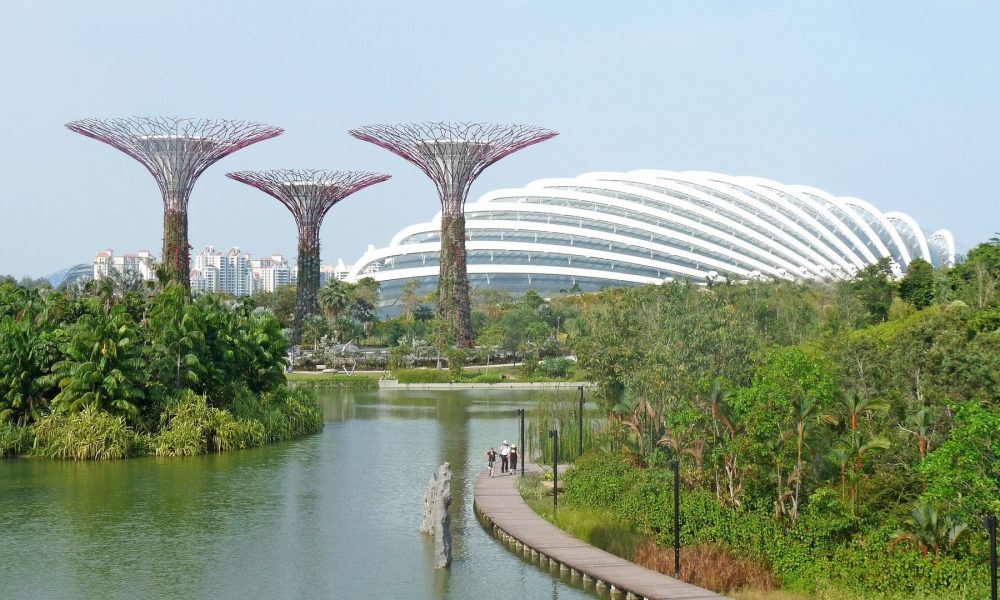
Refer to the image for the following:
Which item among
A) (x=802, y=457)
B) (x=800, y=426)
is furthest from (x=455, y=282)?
(x=800, y=426)

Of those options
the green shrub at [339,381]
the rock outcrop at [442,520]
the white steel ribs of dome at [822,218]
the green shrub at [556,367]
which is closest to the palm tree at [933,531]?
the rock outcrop at [442,520]

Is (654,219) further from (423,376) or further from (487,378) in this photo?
(423,376)

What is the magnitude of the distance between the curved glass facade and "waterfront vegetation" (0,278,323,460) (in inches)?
2848

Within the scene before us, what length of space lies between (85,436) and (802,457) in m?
25.5

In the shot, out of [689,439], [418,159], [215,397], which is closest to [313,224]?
[418,159]

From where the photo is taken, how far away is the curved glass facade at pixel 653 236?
380 feet

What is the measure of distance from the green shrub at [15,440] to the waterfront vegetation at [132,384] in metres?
0.04

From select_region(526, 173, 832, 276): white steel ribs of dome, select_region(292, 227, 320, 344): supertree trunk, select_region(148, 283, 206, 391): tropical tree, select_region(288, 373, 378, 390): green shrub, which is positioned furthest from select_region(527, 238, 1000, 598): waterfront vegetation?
select_region(526, 173, 832, 276): white steel ribs of dome

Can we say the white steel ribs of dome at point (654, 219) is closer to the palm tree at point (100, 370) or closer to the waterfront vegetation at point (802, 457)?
the waterfront vegetation at point (802, 457)

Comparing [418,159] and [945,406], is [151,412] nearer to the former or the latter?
[945,406]

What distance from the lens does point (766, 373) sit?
91.7ft

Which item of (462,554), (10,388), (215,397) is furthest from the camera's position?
(215,397)

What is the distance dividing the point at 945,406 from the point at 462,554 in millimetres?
12313

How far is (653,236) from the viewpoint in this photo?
396 feet
